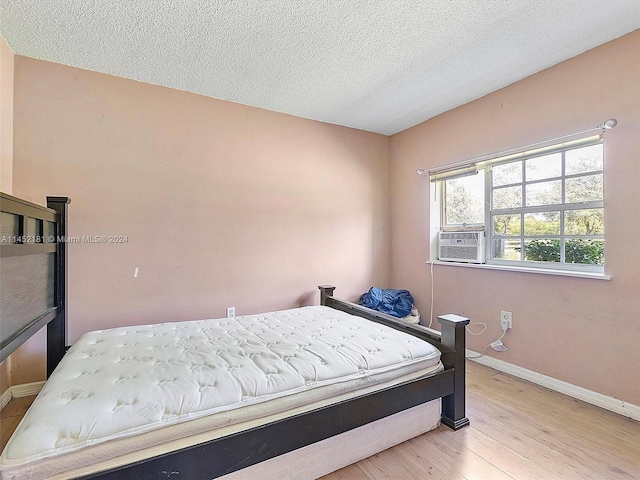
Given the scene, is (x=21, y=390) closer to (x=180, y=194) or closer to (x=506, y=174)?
(x=180, y=194)

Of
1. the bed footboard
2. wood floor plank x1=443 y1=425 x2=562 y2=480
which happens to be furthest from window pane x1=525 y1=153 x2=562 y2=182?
wood floor plank x1=443 y1=425 x2=562 y2=480

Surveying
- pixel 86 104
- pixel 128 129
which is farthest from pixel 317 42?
pixel 86 104

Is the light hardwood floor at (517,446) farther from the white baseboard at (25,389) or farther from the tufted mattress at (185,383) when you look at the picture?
the tufted mattress at (185,383)

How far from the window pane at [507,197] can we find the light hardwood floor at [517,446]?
4.71 feet

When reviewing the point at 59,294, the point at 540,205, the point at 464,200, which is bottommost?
the point at 59,294

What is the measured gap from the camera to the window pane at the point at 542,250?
2.24 meters

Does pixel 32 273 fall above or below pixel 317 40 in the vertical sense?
below

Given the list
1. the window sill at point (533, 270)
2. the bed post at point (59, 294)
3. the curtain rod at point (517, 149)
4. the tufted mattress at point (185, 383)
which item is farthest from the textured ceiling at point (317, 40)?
the tufted mattress at point (185, 383)

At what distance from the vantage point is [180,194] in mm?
2463

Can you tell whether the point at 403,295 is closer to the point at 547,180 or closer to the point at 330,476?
the point at 547,180

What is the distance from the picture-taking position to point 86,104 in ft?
7.14

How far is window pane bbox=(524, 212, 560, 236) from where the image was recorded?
2.24 m

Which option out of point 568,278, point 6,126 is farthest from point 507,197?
point 6,126

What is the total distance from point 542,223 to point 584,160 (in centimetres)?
50
